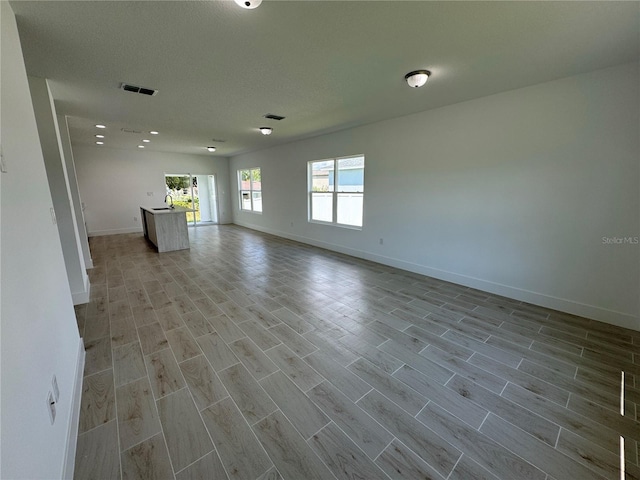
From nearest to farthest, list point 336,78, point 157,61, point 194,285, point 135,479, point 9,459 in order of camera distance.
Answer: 1. point 9,459
2. point 135,479
3. point 157,61
4. point 336,78
5. point 194,285

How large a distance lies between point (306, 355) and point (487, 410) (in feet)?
4.39

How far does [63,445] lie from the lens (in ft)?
4.19

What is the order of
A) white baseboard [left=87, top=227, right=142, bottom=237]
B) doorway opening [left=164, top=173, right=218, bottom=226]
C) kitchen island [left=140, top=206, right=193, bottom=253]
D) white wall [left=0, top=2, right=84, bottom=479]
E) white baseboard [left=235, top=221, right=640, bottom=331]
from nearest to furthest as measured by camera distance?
white wall [left=0, top=2, right=84, bottom=479] → white baseboard [left=235, top=221, right=640, bottom=331] → kitchen island [left=140, top=206, right=193, bottom=253] → white baseboard [left=87, top=227, right=142, bottom=237] → doorway opening [left=164, top=173, right=218, bottom=226]

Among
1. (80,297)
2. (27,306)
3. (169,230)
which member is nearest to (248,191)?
(169,230)

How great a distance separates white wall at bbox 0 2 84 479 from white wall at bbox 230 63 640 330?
11.9ft

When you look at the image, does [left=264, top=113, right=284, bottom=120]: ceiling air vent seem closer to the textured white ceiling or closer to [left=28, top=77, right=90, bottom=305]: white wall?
the textured white ceiling

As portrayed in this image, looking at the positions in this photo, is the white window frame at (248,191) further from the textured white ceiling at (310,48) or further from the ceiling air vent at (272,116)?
the textured white ceiling at (310,48)

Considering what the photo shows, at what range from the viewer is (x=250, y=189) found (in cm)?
871

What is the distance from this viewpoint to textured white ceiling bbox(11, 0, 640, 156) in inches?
67.9

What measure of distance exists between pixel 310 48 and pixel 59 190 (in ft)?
11.0

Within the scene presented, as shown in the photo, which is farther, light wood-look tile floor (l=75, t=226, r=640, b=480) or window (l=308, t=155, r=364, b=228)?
window (l=308, t=155, r=364, b=228)

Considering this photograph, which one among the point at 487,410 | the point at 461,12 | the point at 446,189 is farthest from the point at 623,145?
the point at 487,410

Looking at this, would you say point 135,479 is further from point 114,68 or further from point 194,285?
point 114,68

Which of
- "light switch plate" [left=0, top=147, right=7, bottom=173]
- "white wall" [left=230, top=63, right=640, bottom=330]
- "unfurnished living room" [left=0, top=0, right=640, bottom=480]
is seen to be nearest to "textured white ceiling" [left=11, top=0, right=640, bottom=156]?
"unfurnished living room" [left=0, top=0, right=640, bottom=480]
